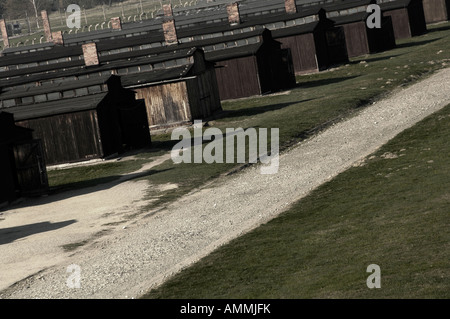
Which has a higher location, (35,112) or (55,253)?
(35,112)

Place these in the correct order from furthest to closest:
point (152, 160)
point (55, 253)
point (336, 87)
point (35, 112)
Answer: point (336, 87) → point (35, 112) → point (152, 160) → point (55, 253)

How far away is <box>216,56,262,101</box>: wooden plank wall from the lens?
64.8 meters

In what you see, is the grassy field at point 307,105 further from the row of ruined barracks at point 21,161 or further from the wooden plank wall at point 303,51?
the wooden plank wall at point 303,51

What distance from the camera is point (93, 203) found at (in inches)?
1368

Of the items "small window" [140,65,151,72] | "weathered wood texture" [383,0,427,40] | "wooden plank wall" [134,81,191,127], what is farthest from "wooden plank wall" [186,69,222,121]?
"weathered wood texture" [383,0,427,40]

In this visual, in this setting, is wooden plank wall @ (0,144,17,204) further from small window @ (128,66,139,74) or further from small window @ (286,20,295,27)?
small window @ (286,20,295,27)

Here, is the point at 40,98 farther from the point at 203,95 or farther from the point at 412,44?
the point at 412,44

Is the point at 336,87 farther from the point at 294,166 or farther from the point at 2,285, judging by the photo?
the point at 2,285

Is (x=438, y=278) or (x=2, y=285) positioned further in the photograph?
(x=2, y=285)

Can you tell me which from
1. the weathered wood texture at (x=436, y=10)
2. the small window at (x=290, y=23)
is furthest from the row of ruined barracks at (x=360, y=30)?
the weathered wood texture at (x=436, y=10)

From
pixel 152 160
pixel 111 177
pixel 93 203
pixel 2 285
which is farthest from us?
pixel 152 160

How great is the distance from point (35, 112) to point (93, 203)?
1378 cm
